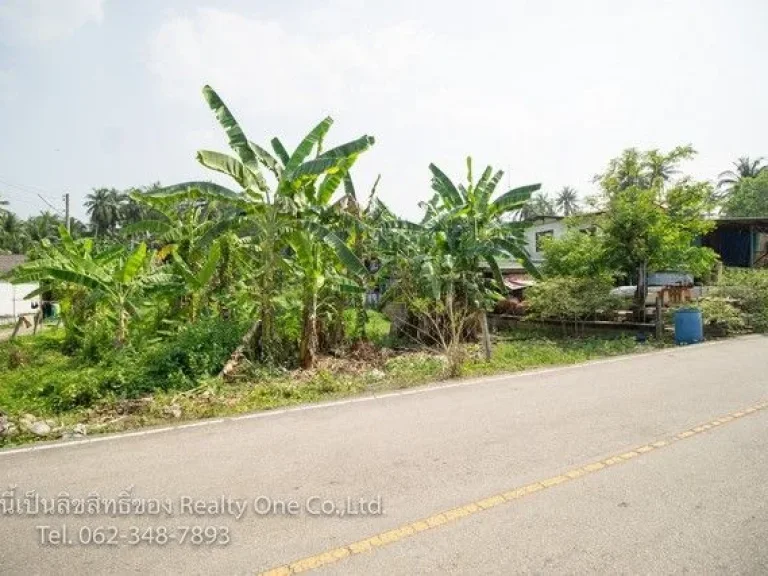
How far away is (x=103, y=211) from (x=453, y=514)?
74.8 metres

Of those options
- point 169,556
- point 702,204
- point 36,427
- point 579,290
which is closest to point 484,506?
point 169,556

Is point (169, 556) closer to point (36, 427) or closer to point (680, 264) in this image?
point (36, 427)

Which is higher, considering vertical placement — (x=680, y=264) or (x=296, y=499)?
(x=680, y=264)

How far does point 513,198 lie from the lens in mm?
12273

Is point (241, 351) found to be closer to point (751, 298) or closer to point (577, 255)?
point (577, 255)

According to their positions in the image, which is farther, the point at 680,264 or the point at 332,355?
the point at 680,264

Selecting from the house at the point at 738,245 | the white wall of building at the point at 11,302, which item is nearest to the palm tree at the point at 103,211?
the white wall of building at the point at 11,302

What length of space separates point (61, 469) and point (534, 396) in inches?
251

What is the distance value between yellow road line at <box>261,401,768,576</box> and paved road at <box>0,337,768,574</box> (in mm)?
17

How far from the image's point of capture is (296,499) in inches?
156

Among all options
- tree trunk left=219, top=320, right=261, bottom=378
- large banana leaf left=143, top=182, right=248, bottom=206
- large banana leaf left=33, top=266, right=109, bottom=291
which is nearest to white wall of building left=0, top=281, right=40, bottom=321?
large banana leaf left=33, top=266, right=109, bottom=291

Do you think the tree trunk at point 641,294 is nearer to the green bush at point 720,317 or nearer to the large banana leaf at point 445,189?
the green bush at point 720,317

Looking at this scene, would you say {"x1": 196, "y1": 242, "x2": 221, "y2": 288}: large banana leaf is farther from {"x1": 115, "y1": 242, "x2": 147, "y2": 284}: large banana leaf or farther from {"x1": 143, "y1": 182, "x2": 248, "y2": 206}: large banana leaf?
{"x1": 115, "y1": 242, "x2": 147, "y2": 284}: large banana leaf

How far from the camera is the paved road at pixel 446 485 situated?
3141 mm
